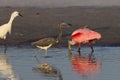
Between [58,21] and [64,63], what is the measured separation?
8221mm

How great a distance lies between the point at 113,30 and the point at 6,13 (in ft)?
19.1

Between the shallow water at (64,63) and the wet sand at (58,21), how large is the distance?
1583 millimetres

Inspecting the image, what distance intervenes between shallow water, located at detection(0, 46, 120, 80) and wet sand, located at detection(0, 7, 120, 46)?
158 centimetres

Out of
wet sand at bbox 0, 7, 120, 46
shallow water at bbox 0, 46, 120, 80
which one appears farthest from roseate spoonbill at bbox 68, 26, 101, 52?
wet sand at bbox 0, 7, 120, 46

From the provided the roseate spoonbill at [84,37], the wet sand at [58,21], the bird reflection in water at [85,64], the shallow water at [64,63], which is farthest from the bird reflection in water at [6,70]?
the wet sand at [58,21]

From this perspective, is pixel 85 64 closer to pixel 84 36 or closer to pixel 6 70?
pixel 6 70

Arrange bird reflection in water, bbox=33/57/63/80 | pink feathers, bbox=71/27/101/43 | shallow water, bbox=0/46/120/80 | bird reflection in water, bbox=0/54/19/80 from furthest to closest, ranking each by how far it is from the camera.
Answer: pink feathers, bbox=71/27/101/43 < bird reflection in water, bbox=33/57/63/80 < shallow water, bbox=0/46/120/80 < bird reflection in water, bbox=0/54/19/80

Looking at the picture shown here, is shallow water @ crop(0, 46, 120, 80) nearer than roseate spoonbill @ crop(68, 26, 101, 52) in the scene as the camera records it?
Yes

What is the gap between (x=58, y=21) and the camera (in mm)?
23469

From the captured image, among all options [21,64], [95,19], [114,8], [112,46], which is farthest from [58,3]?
[21,64]

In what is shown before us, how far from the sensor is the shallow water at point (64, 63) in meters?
13.5

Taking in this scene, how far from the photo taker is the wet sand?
2016 cm

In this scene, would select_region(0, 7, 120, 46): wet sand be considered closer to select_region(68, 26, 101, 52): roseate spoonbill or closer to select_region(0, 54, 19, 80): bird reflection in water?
select_region(68, 26, 101, 52): roseate spoonbill

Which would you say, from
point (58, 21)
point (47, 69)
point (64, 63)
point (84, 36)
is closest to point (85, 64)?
point (64, 63)
